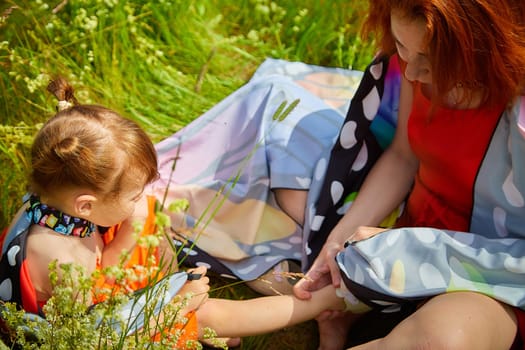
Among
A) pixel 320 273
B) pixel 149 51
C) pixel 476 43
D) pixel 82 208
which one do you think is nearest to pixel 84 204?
pixel 82 208

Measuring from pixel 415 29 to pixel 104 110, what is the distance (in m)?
0.82

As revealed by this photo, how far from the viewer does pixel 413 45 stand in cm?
187

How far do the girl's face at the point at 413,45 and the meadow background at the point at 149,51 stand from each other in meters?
1.07

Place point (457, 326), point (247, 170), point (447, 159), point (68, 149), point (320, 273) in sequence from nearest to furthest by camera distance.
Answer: point (457, 326) → point (68, 149) → point (447, 159) → point (320, 273) → point (247, 170)

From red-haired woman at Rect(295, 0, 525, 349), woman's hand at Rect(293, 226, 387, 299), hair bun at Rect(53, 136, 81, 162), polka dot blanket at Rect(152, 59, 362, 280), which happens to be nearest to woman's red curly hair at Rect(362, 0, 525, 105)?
red-haired woman at Rect(295, 0, 525, 349)

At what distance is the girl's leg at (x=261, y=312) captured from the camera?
2.10 m

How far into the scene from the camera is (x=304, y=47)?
123 inches

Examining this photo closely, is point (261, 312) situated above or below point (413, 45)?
below

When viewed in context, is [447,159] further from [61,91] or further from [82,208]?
[61,91]

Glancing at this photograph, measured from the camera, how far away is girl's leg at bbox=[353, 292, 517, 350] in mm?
1770

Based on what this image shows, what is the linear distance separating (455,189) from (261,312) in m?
0.62

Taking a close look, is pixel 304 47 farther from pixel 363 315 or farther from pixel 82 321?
pixel 82 321

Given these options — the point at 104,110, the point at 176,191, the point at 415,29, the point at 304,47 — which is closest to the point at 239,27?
the point at 304,47

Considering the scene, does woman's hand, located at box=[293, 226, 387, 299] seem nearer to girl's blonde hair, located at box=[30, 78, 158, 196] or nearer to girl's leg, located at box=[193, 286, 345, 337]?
girl's leg, located at box=[193, 286, 345, 337]
